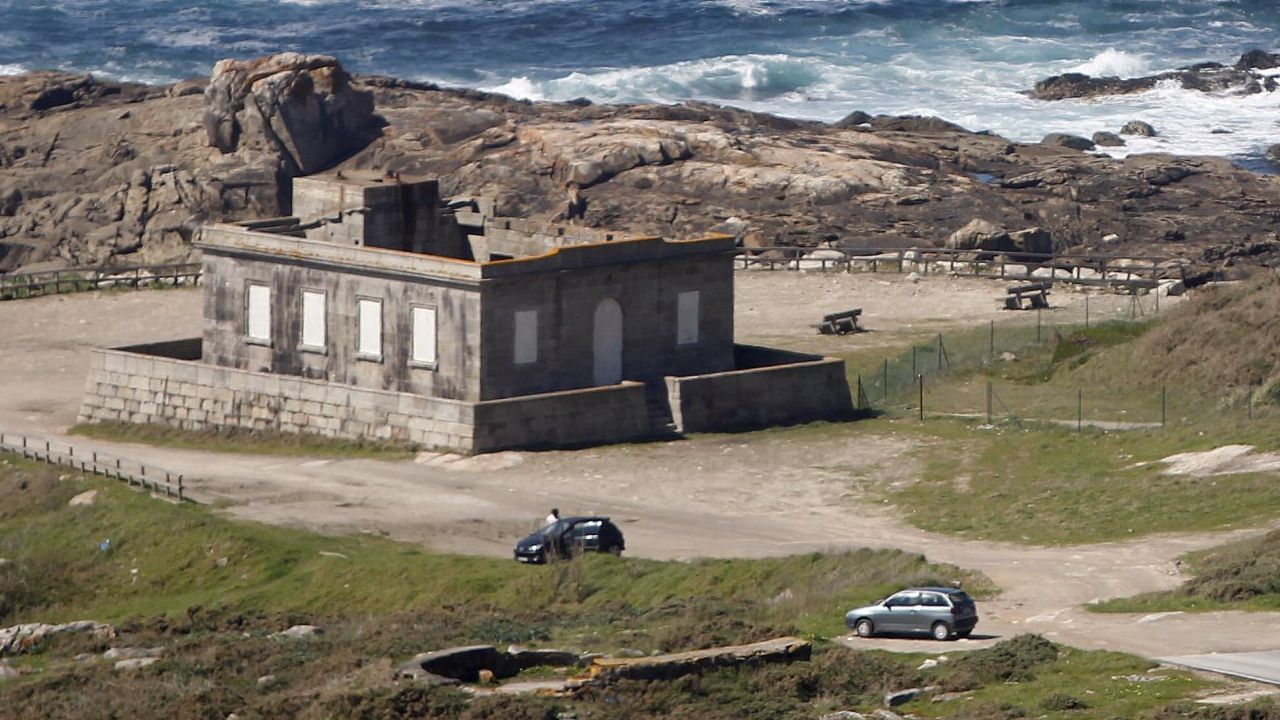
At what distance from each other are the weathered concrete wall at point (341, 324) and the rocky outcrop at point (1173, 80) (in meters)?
65.0

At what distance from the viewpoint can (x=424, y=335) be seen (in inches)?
2366

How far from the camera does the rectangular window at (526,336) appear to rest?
2360 inches

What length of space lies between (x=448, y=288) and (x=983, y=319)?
816 inches

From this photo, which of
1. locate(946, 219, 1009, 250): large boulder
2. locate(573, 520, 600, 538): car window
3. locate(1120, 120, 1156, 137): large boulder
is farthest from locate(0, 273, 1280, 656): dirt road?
locate(1120, 120, 1156, 137): large boulder

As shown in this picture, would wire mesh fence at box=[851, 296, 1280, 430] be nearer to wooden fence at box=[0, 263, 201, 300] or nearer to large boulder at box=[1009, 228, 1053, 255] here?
large boulder at box=[1009, 228, 1053, 255]

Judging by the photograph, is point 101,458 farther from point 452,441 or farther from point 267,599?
point 267,599

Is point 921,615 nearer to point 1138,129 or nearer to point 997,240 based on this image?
point 997,240

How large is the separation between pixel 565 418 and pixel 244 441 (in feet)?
25.1

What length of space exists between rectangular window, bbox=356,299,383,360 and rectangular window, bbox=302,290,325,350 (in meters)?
1.07

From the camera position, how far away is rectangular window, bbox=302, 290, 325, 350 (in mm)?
61688

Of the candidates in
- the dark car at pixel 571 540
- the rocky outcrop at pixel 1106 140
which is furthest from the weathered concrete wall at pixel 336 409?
the rocky outcrop at pixel 1106 140

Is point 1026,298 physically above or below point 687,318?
below

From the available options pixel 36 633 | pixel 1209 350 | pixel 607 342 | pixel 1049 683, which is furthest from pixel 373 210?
pixel 1049 683

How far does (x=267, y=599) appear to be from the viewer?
49.2 meters
